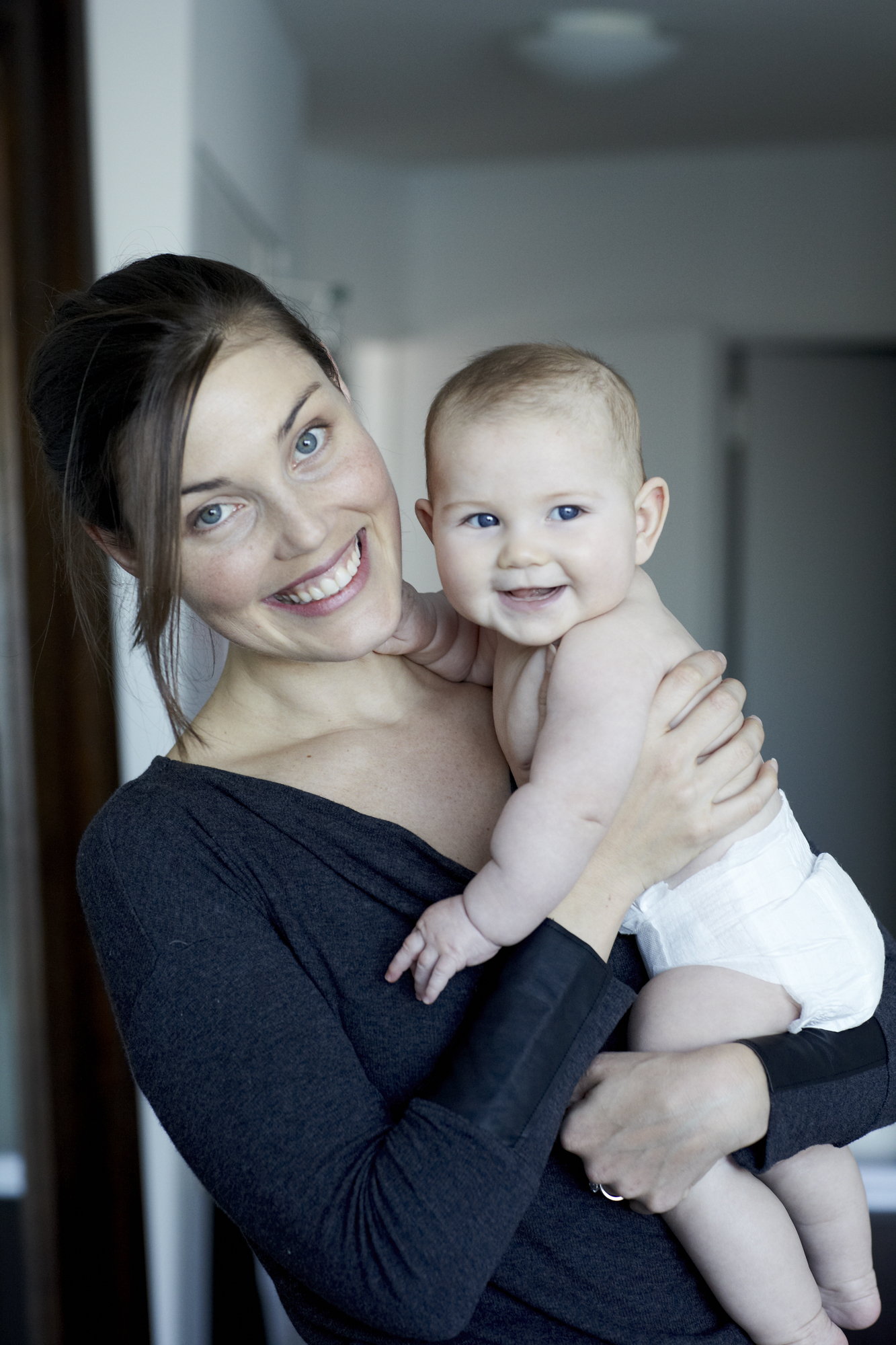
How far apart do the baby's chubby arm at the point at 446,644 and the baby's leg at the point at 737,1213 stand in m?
0.38

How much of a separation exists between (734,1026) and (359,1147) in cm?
38

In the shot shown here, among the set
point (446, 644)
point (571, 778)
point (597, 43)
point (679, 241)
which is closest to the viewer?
point (571, 778)

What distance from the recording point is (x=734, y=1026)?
103cm

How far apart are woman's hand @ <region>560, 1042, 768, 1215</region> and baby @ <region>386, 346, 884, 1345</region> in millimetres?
63

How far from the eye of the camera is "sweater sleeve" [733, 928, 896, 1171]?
98 cm

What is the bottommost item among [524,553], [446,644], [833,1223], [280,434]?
[833,1223]

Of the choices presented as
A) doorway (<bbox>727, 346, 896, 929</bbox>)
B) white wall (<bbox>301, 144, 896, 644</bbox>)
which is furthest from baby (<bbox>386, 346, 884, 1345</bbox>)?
doorway (<bbox>727, 346, 896, 929</bbox>)

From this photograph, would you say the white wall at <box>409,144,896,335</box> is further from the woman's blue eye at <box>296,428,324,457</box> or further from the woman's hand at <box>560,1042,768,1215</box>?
the woman's hand at <box>560,1042,768,1215</box>

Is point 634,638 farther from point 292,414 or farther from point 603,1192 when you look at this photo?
point 603,1192

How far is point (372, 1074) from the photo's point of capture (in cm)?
95

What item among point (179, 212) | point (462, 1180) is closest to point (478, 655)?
point (462, 1180)

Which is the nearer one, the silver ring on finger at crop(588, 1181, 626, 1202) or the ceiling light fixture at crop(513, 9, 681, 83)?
the silver ring on finger at crop(588, 1181, 626, 1202)

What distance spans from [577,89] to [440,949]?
139 inches

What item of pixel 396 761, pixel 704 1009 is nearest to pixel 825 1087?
pixel 704 1009
